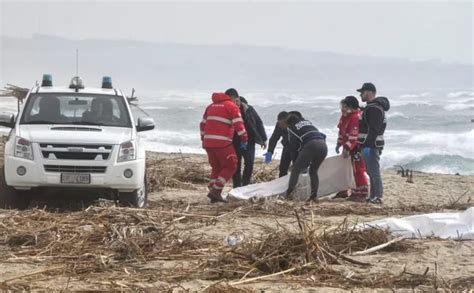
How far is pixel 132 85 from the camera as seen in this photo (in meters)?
A: 101

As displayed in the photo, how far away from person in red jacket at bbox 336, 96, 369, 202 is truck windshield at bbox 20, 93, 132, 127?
3.45 metres

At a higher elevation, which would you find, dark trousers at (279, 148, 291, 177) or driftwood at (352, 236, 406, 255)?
dark trousers at (279, 148, 291, 177)

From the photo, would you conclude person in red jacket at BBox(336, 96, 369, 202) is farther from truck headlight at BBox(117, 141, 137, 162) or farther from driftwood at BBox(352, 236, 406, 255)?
driftwood at BBox(352, 236, 406, 255)

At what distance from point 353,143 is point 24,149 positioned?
4.96m

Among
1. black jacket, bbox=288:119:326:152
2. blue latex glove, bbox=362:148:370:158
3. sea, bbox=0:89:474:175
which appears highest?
black jacket, bbox=288:119:326:152

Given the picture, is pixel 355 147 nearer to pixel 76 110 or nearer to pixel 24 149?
pixel 76 110

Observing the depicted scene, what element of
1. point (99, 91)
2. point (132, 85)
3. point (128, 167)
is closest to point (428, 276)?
point (128, 167)

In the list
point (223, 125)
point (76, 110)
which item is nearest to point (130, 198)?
point (76, 110)

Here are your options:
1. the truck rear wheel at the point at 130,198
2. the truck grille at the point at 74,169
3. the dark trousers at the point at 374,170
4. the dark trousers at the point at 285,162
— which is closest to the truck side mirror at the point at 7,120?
the truck grille at the point at 74,169

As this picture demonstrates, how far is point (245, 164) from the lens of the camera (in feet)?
40.4

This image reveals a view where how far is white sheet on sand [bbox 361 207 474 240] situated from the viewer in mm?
8047

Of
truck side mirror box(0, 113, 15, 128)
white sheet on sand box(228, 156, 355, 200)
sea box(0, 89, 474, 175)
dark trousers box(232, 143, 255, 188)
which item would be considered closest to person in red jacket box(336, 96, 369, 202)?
white sheet on sand box(228, 156, 355, 200)

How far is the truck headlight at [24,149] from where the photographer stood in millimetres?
9398

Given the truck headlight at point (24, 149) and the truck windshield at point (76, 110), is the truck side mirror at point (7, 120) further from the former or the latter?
the truck headlight at point (24, 149)
